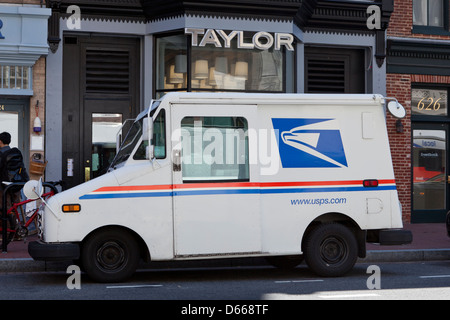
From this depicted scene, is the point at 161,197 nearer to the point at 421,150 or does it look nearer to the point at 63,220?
the point at 63,220

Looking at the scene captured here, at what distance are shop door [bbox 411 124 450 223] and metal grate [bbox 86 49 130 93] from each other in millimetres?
7343

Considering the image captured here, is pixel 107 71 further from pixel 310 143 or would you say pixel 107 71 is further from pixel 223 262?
pixel 310 143

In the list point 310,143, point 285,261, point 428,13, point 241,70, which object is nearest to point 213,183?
point 310,143

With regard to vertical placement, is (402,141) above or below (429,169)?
above

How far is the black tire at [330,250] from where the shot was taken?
30.9 ft

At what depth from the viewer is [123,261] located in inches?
353

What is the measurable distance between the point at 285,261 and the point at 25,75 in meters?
7.28

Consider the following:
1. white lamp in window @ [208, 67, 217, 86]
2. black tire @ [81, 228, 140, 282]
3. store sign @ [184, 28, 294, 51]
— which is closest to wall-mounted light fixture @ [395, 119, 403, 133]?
store sign @ [184, 28, 294, 51]

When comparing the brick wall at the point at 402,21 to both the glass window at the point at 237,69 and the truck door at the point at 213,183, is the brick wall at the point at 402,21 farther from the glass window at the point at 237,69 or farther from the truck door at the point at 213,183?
the truck door at the point at 213,183

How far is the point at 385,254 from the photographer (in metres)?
11.6

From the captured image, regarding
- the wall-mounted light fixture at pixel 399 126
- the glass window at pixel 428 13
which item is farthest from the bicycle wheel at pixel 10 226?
the glass window at pixel 428 13

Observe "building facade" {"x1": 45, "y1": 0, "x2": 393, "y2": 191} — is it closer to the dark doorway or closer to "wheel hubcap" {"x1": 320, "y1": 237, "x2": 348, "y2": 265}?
the dark doorway

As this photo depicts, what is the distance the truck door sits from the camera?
29.8 ft

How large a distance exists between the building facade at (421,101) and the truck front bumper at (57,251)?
34.0ft
